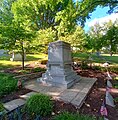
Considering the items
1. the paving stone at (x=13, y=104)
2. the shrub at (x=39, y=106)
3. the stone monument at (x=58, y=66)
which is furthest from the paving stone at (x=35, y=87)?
the shrub at (x=39, y=106)

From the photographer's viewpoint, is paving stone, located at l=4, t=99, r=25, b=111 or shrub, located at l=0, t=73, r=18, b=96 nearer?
paving stone, located at l=4, t=99, r=25, b=111

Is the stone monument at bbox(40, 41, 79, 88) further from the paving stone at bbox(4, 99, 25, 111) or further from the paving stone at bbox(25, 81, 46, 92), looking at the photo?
the paving stone at bbox(4, 99, 25, 111)

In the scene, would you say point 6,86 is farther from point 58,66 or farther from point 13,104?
point 58,66

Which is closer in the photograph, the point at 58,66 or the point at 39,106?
the point at 39,106

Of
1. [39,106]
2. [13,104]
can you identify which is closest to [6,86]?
[13,104]

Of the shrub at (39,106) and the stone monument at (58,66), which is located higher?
the stone monument at (58,66)

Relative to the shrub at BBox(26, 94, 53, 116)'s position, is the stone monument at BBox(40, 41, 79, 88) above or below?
above

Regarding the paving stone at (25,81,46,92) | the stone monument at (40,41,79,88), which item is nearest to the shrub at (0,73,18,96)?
the paving stone at (25,81,46,92)

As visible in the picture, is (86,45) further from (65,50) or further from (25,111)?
(25,111)

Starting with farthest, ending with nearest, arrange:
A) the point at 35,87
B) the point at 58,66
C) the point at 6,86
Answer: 1. the point at 58,66
2. the point at 35,87
3. the point at 6,86

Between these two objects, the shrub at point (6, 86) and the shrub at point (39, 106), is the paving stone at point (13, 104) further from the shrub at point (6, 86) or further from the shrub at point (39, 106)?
the shrub at point (6, 86)

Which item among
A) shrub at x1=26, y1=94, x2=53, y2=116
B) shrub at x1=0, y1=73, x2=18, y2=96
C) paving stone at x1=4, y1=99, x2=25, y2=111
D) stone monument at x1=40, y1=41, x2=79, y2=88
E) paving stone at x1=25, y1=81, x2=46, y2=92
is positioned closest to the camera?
shrub at x1=26, y1=94, x2=53, y2=116

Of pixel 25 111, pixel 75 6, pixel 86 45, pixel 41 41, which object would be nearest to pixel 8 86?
pixel 25 111

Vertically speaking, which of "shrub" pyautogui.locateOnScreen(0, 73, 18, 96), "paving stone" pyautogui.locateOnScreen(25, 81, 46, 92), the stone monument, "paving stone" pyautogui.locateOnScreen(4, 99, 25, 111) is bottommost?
"paving stone" pyautogui.locateOnScreen(4, 99, 25, 111)
